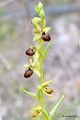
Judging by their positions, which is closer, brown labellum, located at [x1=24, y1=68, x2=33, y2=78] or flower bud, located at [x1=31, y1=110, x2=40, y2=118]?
brown labellum, located at [x1=24, y1=68, x2=33, y2=78]

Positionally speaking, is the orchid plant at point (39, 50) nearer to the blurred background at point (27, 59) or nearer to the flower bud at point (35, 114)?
the flower bud at point (35, 114)

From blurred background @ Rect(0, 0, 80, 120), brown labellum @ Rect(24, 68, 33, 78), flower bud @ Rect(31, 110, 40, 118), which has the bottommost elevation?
blurred background @ Rect(0, 0, 80, 120)

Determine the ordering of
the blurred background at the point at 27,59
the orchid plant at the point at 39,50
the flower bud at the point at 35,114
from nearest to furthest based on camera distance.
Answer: the orchid plant at the point at 39,50
the flower bud at the point at 35,114
the blurred background at the point at 27,59

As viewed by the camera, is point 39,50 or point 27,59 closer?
point 39,50

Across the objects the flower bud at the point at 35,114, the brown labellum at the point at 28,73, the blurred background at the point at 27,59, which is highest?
the brown labellum at the point at 28,73

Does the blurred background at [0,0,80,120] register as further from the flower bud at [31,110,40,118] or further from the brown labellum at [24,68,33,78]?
the brown labellum at [24,68,33,78]

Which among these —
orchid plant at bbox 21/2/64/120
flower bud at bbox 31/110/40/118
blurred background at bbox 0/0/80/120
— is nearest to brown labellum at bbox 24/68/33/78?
orchid plant at bbox 21/2/64/120

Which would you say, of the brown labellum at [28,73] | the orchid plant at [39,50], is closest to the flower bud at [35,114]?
the orchid plant at [39,50]

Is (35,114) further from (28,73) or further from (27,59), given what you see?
(27,59)

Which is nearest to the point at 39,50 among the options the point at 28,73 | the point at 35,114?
the point at 28,73
